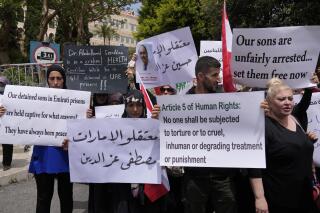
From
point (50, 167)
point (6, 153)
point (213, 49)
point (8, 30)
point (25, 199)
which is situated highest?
point (8, 30)

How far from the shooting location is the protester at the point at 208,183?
146 inches

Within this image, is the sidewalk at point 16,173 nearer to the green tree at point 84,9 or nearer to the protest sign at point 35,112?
the protest sign at point 35,112

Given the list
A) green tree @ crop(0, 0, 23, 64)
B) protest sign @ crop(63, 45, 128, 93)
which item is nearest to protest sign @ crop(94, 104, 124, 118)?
protest sign @ crop(63, 45, 128, 93)

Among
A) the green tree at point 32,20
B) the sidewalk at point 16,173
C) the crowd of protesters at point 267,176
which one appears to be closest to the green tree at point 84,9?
the green tree at point 32,20

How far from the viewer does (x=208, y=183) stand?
12.2ft

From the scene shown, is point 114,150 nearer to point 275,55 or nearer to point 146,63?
point 275,55

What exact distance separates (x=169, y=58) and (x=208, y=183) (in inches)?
92.6

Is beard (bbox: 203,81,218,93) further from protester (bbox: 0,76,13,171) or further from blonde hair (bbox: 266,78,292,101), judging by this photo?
protester (bbox: 0,76,13,171)

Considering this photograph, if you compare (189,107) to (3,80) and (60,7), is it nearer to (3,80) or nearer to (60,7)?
(3,80)

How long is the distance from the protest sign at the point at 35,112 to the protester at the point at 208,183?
1404mm

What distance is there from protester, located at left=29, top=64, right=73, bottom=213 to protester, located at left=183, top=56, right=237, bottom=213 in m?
1.37

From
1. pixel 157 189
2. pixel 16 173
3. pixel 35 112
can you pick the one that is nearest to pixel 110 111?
pixel 35 112

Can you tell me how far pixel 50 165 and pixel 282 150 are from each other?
2117 mm

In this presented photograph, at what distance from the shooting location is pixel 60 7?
1137 inches
